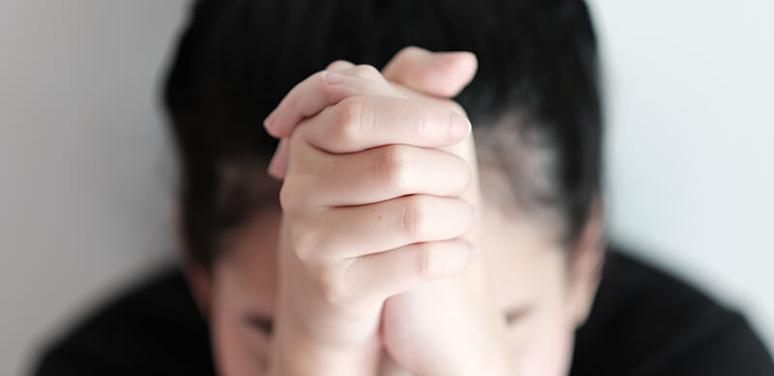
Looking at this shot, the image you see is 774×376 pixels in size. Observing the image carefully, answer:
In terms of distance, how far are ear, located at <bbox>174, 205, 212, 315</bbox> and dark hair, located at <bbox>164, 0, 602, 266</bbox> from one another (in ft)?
0.23

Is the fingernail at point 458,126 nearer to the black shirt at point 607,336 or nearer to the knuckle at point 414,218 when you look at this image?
the knuckle at point 414,218

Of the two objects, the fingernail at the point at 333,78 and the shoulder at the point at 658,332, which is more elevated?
the fingernail at the point at 333,78

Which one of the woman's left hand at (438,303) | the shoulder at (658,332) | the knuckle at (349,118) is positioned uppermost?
the knuckle at (349,118)

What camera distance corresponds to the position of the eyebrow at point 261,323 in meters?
0.59

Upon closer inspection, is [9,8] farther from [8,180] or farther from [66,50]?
[8,180]

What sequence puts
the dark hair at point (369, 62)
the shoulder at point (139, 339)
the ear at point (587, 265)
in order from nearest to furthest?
the dark hair at point (369, 62) < the ear at point (587, 265) < the shoulder at point (139, 339)

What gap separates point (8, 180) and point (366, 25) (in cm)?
45

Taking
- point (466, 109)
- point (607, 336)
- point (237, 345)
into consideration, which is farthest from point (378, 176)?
point (607, 336)

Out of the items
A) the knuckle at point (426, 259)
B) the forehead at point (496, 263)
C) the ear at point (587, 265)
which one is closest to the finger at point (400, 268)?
the knuckle at point (426, 259)

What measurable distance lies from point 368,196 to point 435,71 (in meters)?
0.09

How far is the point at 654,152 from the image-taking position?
0.69 meters

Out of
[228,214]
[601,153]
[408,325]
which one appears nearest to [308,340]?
[408,325]

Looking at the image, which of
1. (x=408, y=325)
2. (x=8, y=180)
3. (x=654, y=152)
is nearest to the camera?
(x=408, y=325)

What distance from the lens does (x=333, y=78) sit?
0.40m
